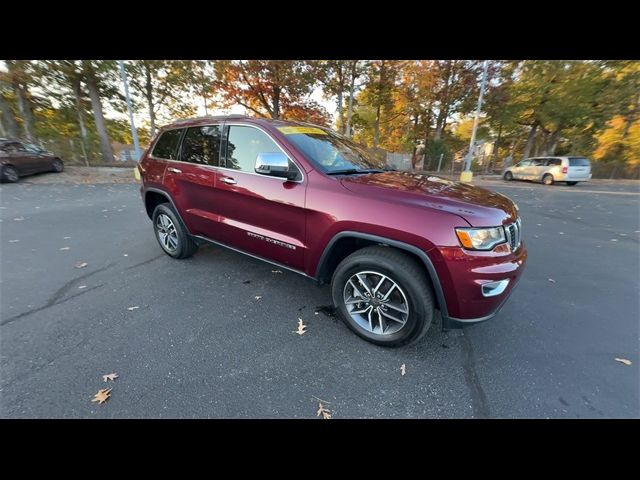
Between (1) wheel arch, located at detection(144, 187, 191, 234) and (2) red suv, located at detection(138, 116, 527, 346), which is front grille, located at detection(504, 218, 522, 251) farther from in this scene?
(1) wheel arch, located at detection(144, 187, 191, 234)

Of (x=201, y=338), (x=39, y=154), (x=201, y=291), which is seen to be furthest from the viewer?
(x=39, y=154)

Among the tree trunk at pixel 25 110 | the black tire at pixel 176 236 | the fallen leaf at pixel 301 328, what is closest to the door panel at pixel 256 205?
the fallen leaf at pixel 301 328

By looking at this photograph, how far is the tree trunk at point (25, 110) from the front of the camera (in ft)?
48.6

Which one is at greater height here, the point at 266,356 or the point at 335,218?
the point at 335,218

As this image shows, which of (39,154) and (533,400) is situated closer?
(533,400)

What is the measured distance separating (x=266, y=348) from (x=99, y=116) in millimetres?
20057

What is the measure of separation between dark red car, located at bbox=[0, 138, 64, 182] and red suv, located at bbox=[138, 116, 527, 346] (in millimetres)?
11739

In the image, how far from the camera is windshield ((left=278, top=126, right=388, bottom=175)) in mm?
2650

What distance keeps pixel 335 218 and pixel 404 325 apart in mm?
1060

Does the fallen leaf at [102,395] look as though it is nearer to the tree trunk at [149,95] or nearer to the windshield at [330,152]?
the windshield at [330,152]

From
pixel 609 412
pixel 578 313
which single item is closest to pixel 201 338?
pixel 609 412

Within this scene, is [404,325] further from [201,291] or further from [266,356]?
[201,291]

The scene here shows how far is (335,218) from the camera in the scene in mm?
2309
